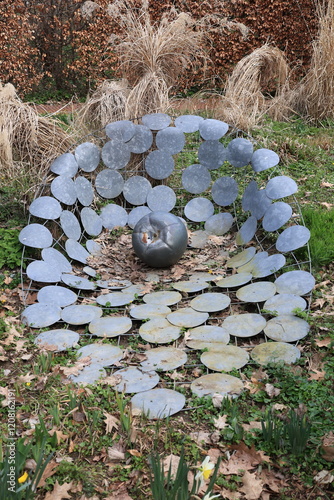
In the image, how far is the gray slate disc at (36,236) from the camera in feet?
16.2

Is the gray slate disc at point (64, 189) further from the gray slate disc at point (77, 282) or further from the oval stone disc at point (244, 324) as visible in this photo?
the oval stone disc at point (244, 324)

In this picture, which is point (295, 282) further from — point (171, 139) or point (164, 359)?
point (171, 139)

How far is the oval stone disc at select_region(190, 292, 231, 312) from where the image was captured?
14.6 feet

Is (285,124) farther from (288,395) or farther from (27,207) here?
(288,395)

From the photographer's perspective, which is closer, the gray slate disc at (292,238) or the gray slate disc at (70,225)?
the gray slate disc at (292,238)

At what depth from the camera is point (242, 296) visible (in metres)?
4.51

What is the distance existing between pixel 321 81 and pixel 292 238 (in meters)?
3.87

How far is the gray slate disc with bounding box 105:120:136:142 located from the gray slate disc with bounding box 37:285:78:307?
6.85 ft

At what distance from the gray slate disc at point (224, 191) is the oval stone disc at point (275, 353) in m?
2.34

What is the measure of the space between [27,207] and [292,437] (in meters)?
3.81

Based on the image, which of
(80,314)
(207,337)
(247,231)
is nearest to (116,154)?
(247,231)

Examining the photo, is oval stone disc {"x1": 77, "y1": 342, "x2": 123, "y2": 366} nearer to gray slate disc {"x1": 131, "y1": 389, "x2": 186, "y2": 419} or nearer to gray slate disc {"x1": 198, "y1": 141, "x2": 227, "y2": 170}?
gray slate disc {"x1": 131, "y1": 389, "x2": 186, "y2": 419}

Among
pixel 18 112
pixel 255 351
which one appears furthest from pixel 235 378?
pixel 18 112

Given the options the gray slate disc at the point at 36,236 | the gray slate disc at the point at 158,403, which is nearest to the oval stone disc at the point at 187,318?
the gray slate disc at the point at 158,403
